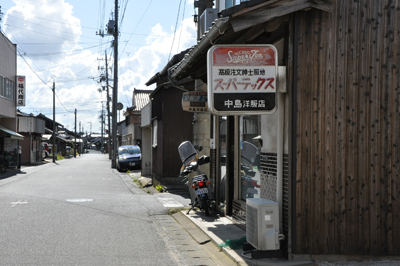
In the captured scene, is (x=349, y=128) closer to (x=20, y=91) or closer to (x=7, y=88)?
(x=7, y=88)

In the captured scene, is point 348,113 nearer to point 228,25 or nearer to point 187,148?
point 228,25

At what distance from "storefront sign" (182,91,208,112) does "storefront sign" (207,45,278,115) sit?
5.19 metres

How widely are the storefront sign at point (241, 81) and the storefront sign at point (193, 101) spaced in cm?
519

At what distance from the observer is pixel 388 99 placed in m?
6.05

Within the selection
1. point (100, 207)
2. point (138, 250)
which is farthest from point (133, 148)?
point (138, 250)

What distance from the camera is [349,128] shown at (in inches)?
237

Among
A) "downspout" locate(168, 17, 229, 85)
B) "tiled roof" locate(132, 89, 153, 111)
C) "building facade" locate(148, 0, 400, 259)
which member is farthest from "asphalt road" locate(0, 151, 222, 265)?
"tiled roof" locate(132, 89, 153, 111)

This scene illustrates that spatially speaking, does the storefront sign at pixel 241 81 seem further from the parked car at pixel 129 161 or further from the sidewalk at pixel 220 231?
the parked car at pixel 129 161

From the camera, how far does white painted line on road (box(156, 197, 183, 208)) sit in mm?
12484

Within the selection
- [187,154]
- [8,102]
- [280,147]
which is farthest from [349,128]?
[8,102]

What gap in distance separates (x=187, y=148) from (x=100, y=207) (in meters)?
3.04

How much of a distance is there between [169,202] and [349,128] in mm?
8249

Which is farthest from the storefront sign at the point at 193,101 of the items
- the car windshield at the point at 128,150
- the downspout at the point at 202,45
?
the car windshield at the point at 128,150

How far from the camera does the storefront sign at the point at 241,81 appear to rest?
5965mm
